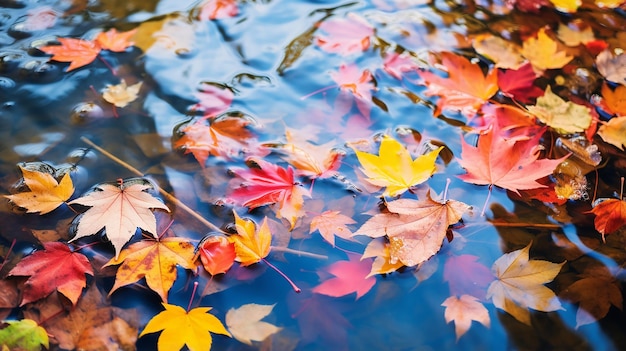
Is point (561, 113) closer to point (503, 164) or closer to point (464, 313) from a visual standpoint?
point (503, 164)

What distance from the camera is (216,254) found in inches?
53.9

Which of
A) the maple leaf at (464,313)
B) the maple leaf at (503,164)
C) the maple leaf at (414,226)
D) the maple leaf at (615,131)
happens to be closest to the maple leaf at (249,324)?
the maple leaf at (414,226)

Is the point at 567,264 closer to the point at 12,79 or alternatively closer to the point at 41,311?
the point at 41,311

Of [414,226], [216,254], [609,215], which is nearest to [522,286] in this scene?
[414,226]

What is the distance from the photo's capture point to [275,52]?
2.06 meters

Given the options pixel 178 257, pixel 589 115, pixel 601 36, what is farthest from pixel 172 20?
pixel 601 36

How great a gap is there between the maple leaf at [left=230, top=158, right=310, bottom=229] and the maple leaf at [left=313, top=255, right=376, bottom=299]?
0.21 metres

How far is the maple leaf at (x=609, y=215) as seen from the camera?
1.50 meters

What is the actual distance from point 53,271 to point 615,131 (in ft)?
6.46

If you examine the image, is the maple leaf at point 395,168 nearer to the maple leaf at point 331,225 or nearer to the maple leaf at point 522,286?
the maple leaf at point 331,225

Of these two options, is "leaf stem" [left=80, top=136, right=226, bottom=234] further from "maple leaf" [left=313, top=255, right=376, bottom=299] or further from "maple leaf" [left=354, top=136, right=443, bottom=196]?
"maple leaf" [left=354, top=136, right=443, bottom=196]

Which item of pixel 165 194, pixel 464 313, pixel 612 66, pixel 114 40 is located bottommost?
pixel 464 313

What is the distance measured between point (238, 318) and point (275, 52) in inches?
48.3

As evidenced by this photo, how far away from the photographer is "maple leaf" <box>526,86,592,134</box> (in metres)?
1.77
